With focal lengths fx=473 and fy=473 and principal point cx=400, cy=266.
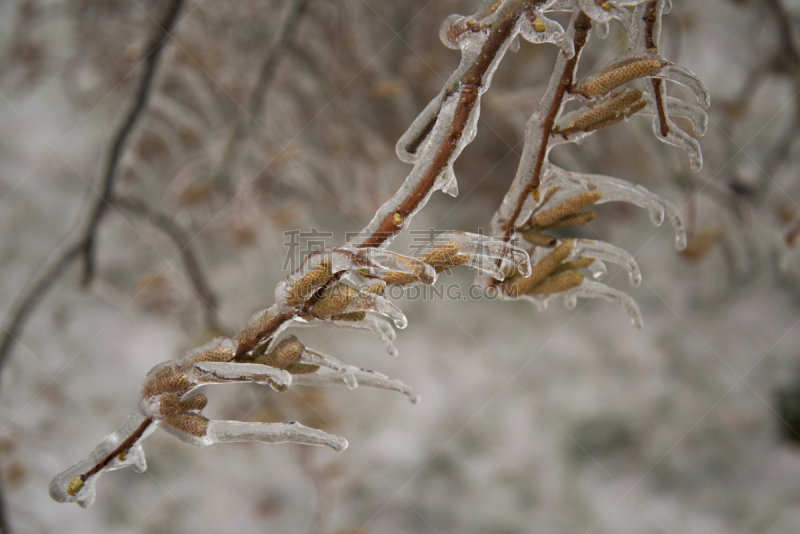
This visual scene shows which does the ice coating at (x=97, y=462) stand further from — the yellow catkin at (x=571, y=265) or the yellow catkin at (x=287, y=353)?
the yellow catkin at (x=571, y=265)

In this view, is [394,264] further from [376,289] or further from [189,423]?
[189,423]

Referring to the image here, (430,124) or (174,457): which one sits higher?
(430,124)

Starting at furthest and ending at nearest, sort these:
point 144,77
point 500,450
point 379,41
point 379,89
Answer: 1. point 379,41
2. point 500,450
3. point 379,89
4. point 144,77

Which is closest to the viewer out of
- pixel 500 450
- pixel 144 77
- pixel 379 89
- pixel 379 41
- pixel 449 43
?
pixel 449 43

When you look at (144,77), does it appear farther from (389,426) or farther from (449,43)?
(389,426)

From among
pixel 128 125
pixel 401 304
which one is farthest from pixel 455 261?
pixel 401 304

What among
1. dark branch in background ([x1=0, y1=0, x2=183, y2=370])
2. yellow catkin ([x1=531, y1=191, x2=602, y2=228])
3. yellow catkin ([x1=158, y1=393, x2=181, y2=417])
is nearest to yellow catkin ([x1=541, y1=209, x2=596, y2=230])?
yellow catkin ([x1=531, y1=191, x2=602, y2=228])

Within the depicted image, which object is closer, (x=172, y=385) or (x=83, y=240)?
(x=172, y=385)

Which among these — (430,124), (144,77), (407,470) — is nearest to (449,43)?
(430,124)

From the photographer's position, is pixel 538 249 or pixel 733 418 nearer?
pixel 538 249
